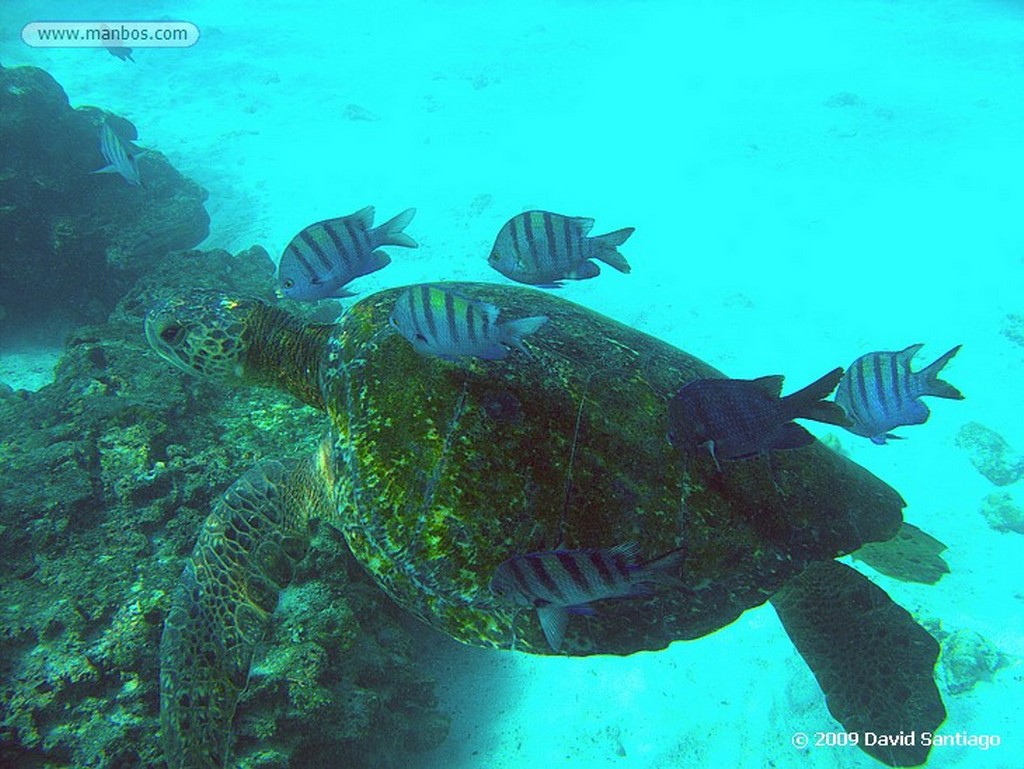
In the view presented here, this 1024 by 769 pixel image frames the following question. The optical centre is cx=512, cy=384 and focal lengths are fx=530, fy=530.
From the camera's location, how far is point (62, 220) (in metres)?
8.58

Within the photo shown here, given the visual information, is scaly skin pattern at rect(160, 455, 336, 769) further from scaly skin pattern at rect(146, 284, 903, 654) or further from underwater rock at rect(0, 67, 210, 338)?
underwater rock at rect(0, 67, 210, 338)

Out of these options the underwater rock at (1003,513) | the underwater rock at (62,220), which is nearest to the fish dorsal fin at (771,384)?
the underwater rock at (1003,513)

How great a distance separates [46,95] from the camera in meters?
10.1

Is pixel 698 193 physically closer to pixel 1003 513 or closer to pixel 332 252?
pixel 1003 513

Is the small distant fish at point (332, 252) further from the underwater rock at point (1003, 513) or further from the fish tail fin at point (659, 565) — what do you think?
the underwater rock at point (1003, 513)

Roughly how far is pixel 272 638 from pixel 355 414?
4.39ft

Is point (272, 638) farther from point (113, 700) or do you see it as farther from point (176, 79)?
point (176, 79)

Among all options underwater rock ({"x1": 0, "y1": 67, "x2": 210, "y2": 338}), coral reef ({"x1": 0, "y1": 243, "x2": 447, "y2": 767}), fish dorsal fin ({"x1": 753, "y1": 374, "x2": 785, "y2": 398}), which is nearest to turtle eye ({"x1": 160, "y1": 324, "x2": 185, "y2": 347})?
coral reef ({"x1": 0, "y1": 243, "x2": 447, "y2": 767})

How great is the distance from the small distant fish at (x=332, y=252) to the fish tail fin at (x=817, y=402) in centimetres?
235

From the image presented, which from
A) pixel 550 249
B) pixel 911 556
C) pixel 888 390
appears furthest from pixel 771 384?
pixel 911 556

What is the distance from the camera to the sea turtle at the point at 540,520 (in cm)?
254

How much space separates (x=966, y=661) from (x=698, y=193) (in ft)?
44.0

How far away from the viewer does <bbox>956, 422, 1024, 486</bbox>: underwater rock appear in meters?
8.35

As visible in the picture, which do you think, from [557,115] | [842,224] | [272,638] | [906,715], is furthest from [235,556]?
[557,115]
